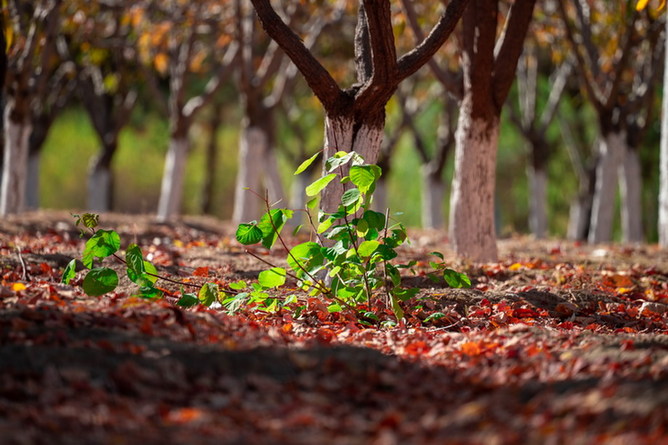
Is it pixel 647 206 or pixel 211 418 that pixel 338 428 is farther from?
pixel 647 206

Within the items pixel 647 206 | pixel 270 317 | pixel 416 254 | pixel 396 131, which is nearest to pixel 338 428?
pixel 270 317

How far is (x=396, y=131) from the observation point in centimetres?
1867

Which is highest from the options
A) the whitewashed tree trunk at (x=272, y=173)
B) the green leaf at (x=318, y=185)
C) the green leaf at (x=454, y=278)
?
the whitewashed tree trunk at (x=272, y=173)

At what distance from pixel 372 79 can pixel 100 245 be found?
242cm

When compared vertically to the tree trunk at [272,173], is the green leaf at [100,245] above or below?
below

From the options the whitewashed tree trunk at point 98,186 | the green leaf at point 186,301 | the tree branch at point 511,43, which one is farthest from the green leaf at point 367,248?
the whitewashed tree trunk at point 98,186

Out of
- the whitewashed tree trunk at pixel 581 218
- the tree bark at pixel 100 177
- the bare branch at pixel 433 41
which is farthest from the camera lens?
the whitewashed tree trunk at pixel 581 218

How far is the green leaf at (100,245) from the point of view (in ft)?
17.9

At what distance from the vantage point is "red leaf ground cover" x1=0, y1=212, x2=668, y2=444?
3.16 metres

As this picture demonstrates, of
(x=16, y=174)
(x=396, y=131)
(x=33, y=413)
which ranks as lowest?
(x=33, y=413)

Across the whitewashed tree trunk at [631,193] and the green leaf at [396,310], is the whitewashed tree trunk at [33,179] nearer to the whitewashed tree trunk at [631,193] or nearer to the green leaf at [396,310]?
the whitewashed tree trunk at [631,193]

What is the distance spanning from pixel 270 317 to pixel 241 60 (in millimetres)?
7712

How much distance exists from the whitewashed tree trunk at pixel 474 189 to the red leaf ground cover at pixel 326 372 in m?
1.57

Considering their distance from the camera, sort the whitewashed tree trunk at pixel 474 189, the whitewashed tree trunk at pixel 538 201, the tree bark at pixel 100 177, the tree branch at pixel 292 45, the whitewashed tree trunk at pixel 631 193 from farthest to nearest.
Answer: the tree bark at pixel 100 177 → the whitewashed tree trunk at pixel 538 201 → the whitewashed tree trunk at pixel 631 193 → the whitewashed tree trunk at pixel 474 189 → the tree branch at pixel 292 45
